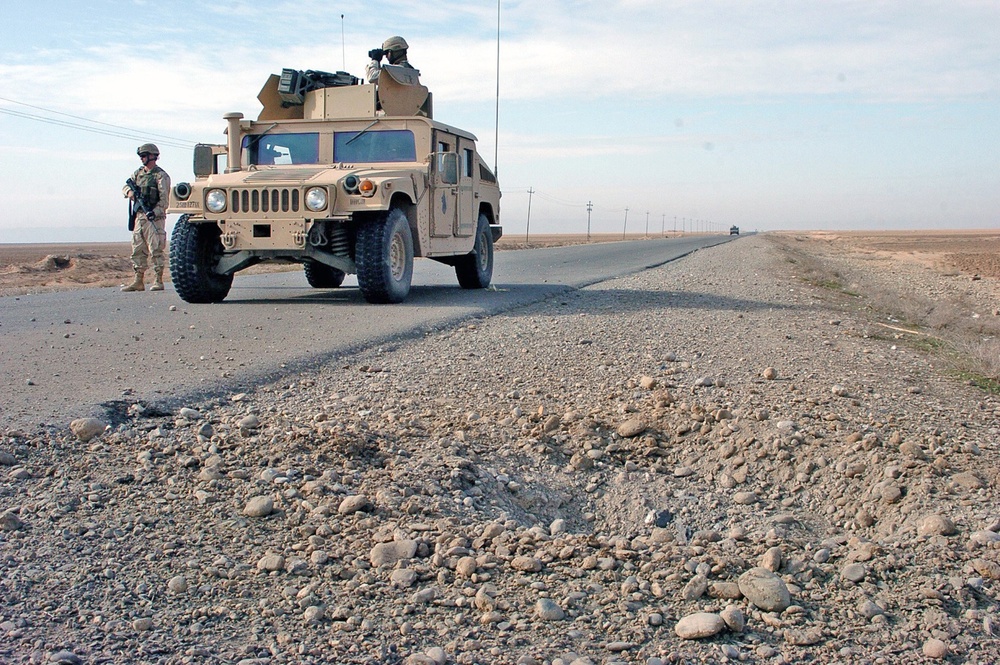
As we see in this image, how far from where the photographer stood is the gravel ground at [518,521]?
2.53 metres

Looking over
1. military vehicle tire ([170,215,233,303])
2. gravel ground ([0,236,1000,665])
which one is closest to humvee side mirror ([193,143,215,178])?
military vehicle tire ([170,215,233,303])

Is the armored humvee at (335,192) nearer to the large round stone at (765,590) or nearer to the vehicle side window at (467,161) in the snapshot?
the vehicle side window at (467,161)

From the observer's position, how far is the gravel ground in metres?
2.53

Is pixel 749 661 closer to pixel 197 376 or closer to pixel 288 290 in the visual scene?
pixel 197 376

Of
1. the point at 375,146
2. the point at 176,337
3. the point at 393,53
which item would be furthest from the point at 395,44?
the point at 176,337

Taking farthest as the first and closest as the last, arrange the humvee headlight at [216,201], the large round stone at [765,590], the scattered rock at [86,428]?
the humvee headlight at [216,201]
the scattered rock at [86,428]
the large round stone at [765,590]

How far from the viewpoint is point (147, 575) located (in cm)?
276

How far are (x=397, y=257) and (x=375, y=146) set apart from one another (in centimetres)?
151

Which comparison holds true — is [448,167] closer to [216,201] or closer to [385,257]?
[385,257]

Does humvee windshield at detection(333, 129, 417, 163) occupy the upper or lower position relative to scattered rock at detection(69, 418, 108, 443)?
upper

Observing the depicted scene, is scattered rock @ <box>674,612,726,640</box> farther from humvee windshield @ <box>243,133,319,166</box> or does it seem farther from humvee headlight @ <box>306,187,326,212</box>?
humvee windshield @ <box>243,133,319,166</box>

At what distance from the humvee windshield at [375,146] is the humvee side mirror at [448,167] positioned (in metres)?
0.32

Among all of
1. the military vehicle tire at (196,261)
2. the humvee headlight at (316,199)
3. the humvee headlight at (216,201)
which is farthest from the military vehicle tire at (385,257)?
the military vehicle tire at (196,261)

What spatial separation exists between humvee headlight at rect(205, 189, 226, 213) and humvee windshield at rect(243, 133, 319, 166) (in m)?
1.24
